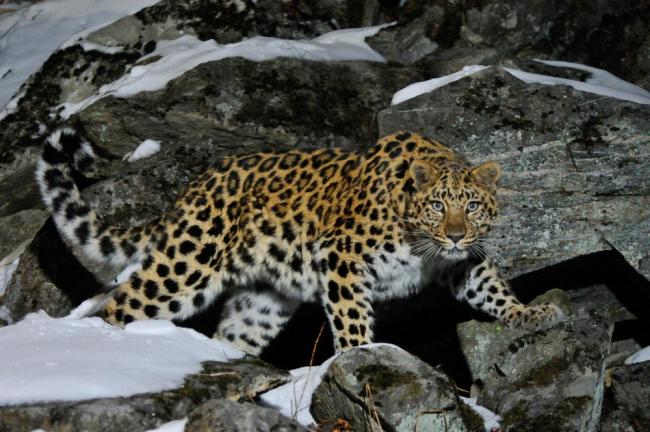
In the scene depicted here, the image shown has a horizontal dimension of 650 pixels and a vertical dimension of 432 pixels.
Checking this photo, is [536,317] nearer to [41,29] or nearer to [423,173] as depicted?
[423,173]

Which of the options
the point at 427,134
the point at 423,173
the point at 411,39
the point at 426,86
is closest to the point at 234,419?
the point at 423,173

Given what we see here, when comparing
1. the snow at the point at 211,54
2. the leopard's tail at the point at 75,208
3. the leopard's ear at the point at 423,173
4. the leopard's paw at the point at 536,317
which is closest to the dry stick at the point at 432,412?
the leopard's paw at the point at 536,317

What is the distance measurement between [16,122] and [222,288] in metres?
6.41

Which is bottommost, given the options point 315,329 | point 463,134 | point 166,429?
point 315,329

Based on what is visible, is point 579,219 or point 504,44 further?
point 504,44

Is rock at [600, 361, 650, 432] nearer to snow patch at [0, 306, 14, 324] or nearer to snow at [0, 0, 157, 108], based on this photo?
snow patch at [0, 306, 14, 324]

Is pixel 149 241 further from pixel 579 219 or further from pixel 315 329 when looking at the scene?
pixel 579 219

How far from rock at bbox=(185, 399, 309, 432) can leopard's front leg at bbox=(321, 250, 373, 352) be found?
2.83 meters

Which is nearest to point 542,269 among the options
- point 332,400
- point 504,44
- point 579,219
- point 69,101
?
point 579,219

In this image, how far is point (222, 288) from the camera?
10055 mm

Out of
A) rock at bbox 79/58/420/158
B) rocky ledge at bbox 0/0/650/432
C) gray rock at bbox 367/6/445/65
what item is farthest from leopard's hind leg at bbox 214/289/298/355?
gray rock at bbox 367/6/445/65

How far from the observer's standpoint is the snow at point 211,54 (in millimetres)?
13672

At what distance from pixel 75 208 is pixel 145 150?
8.87 feet

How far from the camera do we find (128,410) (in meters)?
6.54
